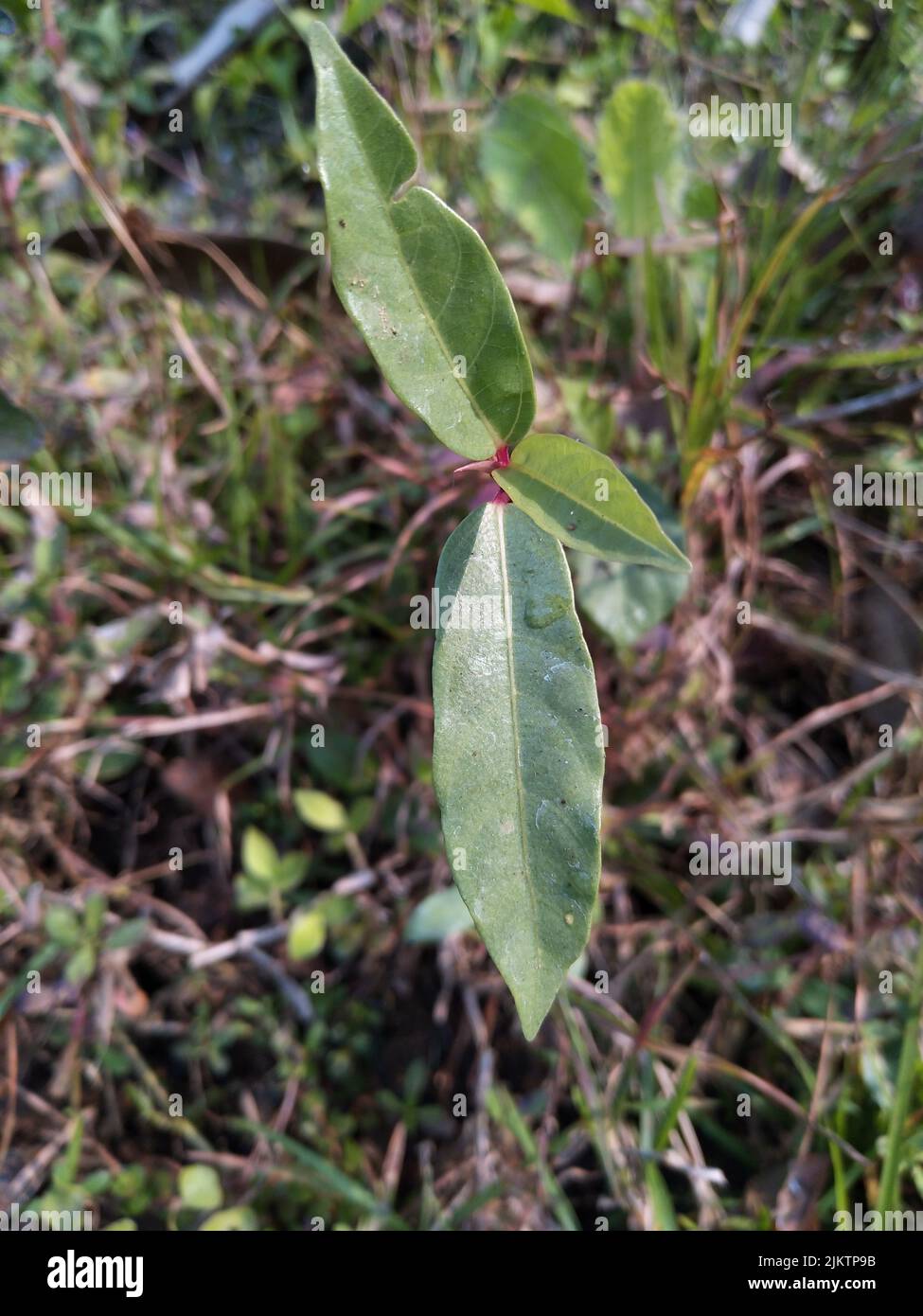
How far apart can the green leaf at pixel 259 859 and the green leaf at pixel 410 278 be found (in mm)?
974

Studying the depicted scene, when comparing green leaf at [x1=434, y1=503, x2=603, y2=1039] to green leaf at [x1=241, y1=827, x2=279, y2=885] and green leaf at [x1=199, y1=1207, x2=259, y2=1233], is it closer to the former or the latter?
green leaf at [x1=241, y1=827, x2=279, y2=885]

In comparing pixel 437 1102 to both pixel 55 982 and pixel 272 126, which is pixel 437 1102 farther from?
pixel 272 126

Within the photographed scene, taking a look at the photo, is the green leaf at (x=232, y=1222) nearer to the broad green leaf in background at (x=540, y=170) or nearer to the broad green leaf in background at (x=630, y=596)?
the broad green leaf in background at (x=630, y=596)

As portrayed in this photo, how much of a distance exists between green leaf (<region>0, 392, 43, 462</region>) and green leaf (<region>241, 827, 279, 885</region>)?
2.37 feet

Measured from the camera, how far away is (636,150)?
5.06ft

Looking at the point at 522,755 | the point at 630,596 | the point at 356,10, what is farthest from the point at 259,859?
the point at 356,10

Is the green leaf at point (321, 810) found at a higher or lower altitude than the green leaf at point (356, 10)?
lower

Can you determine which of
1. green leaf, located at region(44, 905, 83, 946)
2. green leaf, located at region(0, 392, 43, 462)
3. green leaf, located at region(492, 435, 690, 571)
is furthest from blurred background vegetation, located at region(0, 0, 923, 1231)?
green leaf, located at region(492, 435, 690, 571)

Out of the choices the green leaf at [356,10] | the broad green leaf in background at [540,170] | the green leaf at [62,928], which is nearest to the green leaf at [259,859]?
the green leaf at [62,928]

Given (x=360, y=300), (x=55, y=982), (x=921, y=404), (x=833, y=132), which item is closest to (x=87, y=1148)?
(x=55, y=982)

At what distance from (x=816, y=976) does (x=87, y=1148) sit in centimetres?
129

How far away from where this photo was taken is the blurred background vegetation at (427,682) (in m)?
1.47

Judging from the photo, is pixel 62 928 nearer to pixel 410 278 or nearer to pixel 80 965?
pixel 80 965

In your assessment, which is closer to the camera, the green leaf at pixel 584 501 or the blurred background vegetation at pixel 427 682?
the green leaf at pixel 584 501
